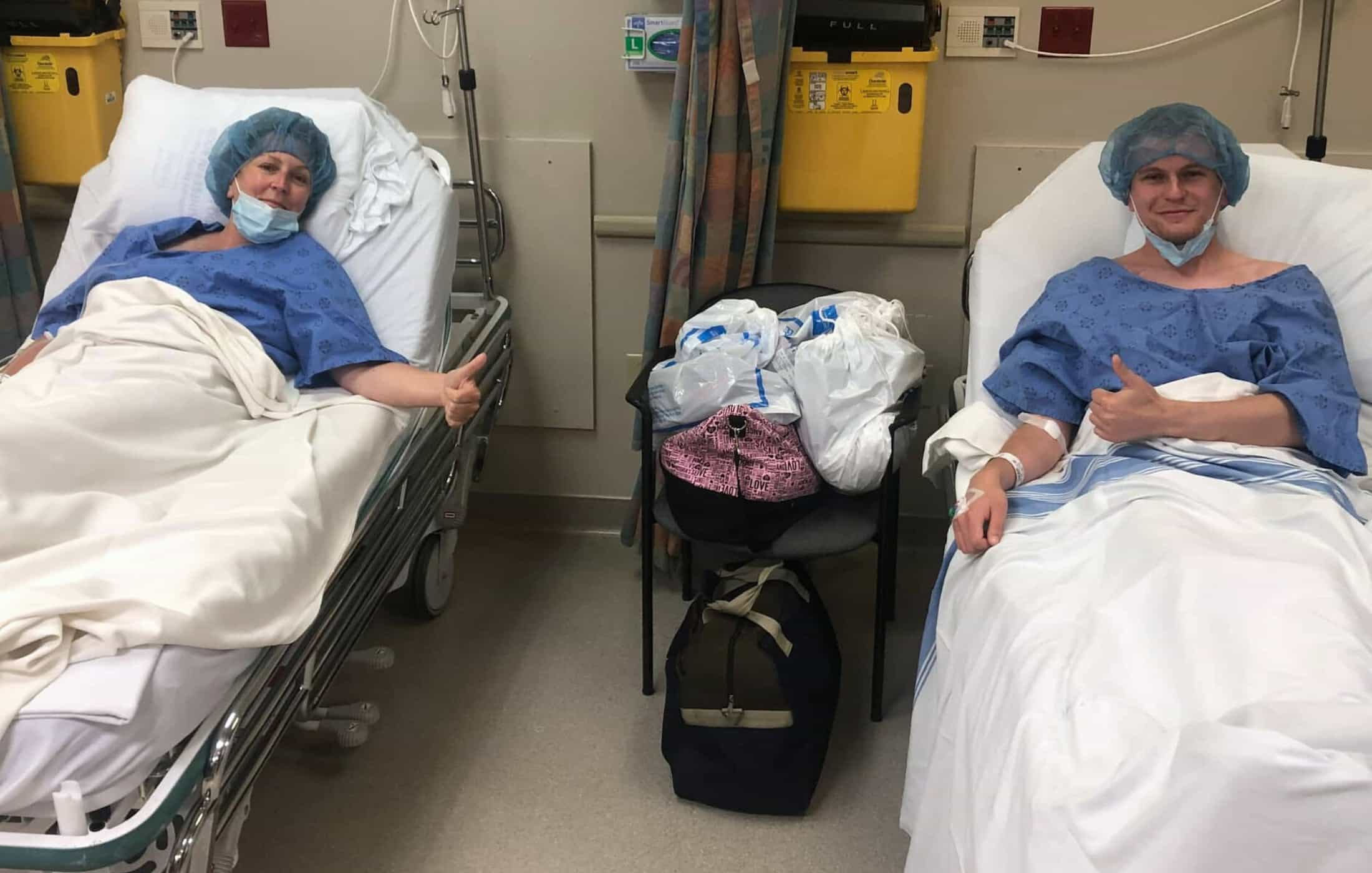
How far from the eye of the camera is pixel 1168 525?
1.38 metres

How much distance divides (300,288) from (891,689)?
132 cm

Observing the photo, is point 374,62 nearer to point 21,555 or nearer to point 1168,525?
point 21,555

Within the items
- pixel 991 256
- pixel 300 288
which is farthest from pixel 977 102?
pixel 300 288

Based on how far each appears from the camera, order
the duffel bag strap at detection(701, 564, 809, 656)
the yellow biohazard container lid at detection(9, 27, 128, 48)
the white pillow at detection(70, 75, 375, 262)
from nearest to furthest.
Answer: the duffel bag strap at detection(701, 564, 809, 656), the white pillow at detection(70, 75, 375, 262), the yellow biohazard container lid at detection(9, 27, 128, 48)

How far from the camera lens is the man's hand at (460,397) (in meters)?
1.78

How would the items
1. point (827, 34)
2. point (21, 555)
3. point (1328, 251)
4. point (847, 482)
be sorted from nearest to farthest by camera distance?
point (21, 555) < point (1328, 251) < point (847, 482) < point (827, 34)

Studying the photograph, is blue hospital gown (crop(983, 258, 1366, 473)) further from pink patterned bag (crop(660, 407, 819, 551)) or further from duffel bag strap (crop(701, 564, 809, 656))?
duffel bag strap (crop(701, 564, 809, 656))

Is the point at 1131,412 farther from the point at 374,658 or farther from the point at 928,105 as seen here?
the point at 374,658

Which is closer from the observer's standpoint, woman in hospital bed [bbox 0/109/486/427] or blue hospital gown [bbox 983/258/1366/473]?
blue hospital gown [bbox 983/258/1366/473]

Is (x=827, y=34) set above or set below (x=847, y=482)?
above

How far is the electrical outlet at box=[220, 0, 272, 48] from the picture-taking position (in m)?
2.49

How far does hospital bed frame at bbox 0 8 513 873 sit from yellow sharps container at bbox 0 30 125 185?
2.56 feet

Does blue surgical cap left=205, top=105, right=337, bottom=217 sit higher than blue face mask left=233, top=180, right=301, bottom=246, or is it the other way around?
blue surgical cap left=205, top=105, right=337, bottom=217

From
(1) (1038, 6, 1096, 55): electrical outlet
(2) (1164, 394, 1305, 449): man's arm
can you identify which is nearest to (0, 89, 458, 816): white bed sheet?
(2) (1164, 394, 1305, 449): man's arm
